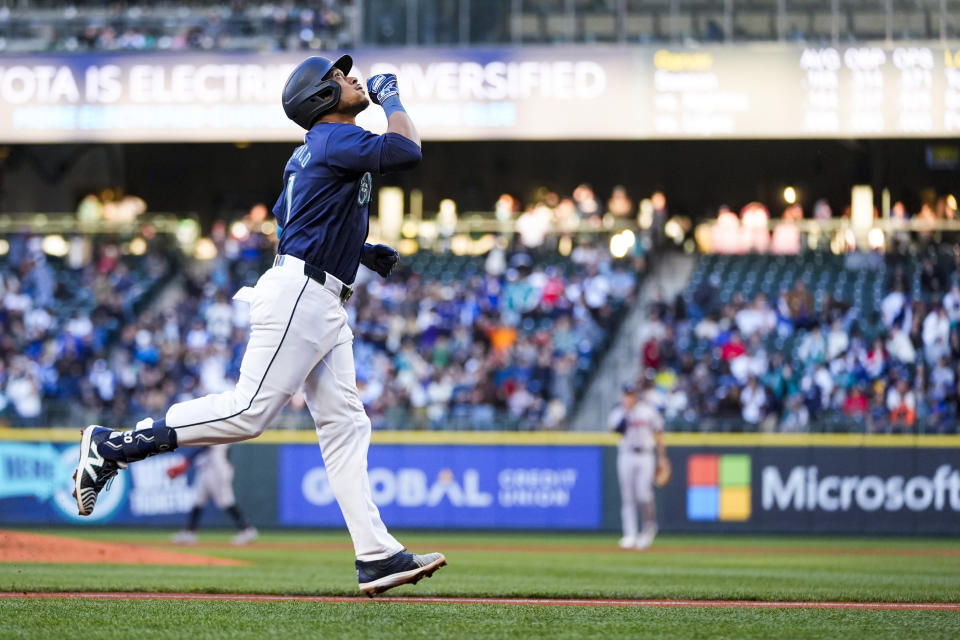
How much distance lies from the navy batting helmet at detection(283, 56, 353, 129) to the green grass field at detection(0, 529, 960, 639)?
2.12 meters

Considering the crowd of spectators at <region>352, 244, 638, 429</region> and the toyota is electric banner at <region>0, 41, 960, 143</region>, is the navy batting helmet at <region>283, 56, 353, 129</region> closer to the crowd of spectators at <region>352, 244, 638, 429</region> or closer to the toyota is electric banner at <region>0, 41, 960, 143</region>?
the crowd of spectators at <region>352, 244, 638, 429</region>

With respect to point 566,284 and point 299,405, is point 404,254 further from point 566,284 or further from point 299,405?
point 299,405

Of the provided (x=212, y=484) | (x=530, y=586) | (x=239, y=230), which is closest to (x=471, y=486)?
(x=212, y=484)

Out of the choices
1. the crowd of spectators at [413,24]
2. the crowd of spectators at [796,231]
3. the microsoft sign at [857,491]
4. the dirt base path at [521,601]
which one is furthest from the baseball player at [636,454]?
the dirt base path at [521,601]

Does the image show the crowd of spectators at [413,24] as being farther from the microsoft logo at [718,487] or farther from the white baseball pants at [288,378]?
the white baseball pants at [288,378]

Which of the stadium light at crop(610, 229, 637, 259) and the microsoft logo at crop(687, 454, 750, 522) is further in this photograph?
the stadium light at crop(610, 229, 637, 259)

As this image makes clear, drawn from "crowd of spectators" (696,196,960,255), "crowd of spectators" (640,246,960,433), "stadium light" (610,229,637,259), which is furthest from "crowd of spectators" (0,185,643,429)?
"crowd of spectators" (696,196,960,255)

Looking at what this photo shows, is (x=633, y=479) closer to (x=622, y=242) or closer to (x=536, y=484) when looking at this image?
(x=536, y=484)

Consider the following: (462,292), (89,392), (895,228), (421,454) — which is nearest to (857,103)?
(895,228)

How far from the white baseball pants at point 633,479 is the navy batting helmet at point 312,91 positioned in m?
→ 11.1

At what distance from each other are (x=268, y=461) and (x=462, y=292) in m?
4.64

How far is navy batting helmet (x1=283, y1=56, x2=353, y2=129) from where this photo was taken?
6078mm

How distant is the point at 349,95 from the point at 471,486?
13123mm

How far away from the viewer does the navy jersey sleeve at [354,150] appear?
227 inches
